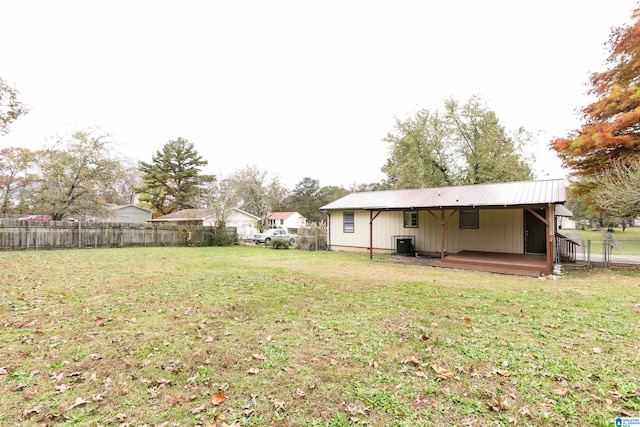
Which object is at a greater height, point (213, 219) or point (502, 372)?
point (213, 219)

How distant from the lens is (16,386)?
2574 mm

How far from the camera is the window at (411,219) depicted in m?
14.1

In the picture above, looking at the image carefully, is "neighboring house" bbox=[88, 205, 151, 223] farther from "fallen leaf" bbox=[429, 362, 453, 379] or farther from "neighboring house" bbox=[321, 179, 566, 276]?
"fallen leaf" bbox=[429, 362, 453, 379]

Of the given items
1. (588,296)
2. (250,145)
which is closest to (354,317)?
(588,296)

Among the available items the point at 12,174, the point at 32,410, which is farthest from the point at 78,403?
the point at 12,174

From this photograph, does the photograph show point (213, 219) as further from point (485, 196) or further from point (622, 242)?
point (622, 242)

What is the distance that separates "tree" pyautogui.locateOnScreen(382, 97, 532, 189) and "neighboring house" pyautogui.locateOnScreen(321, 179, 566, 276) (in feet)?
25.5

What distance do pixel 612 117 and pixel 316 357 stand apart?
14550 millimetres

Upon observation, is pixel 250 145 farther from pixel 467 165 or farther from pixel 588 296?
pixel 588 296

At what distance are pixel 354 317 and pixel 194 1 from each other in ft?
37.4

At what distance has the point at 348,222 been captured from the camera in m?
16.3

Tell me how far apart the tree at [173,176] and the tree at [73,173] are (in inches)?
502

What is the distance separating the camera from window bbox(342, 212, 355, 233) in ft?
52.7

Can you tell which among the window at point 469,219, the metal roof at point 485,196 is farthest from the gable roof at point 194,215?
the window at point 469,219
